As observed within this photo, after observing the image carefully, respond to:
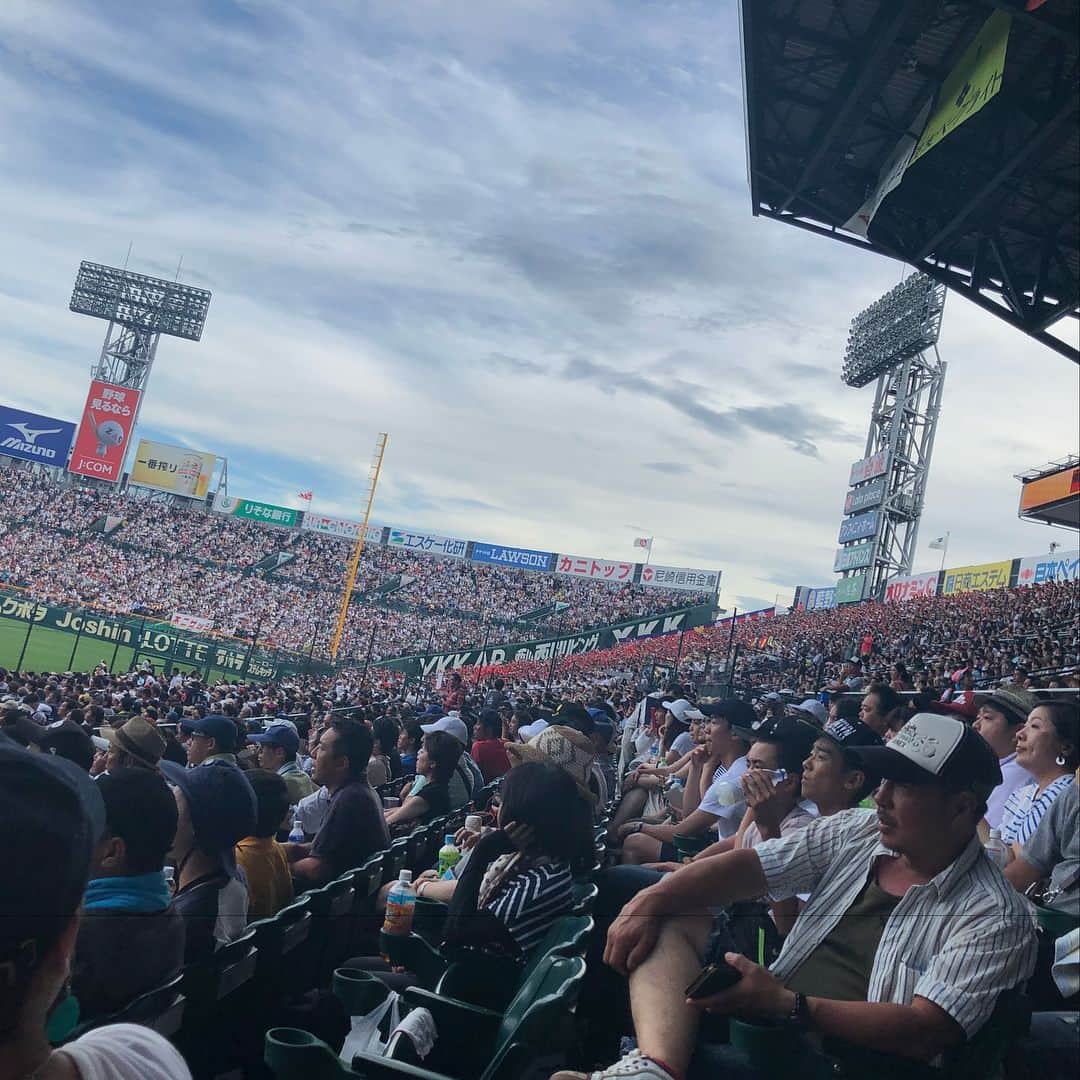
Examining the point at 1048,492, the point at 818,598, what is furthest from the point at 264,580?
the point at 1048,492

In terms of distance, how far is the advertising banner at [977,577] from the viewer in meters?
36.7

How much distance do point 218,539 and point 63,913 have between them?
52243 mm

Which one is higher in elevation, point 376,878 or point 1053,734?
point 1053,734

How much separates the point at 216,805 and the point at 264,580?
4680 centimetres

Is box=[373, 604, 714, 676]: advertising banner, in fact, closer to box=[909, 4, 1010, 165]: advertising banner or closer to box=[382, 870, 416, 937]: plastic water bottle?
box=[909, 4, 1010, 165]: advertising banner

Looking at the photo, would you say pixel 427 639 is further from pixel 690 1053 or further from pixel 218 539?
pixel 690 1053

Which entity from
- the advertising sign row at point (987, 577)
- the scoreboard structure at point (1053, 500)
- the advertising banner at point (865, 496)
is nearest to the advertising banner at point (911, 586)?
the advertising sign row at point (987, 577)

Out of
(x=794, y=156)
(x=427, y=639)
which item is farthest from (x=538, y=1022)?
(x=427, y=639)

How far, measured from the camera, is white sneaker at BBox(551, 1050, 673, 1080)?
1697 millimetres

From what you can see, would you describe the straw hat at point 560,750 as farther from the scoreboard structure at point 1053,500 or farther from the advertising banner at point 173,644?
the advertising banner at point 173,644

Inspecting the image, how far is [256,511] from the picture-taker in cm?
5344

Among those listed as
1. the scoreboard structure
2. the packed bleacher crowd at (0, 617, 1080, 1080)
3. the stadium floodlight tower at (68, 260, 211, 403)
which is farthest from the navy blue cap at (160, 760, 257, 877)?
the stadium floodlight tower at (68, 260, 211, 403)

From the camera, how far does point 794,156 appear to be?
9.48 metres

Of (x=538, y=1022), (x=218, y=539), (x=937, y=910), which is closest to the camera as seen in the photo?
(x=937, y=910)
